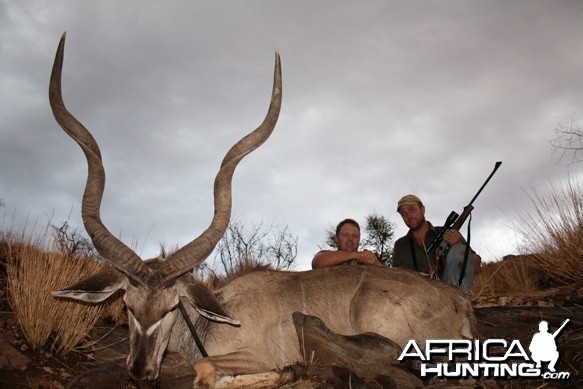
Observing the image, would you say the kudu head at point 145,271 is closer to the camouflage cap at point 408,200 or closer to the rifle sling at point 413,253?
the camouflage cap at point 408,200

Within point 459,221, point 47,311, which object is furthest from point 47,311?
point 459,221

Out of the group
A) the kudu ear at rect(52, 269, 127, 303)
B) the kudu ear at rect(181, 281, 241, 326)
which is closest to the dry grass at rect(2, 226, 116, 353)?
the kudu ear at rect(52, 269, 127, 303)

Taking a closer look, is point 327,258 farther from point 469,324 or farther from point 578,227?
point 578,227

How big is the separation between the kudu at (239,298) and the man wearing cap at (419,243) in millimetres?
2458

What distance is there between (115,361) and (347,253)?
9.42ft

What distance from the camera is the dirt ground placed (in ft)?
12.3

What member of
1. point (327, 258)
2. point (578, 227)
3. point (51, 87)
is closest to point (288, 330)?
point (327, 258)

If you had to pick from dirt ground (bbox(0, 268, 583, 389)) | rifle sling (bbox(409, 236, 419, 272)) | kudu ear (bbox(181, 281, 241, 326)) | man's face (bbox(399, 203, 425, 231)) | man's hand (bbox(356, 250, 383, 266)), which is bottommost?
dirt ground (bbox(0, 268, 583, 389))

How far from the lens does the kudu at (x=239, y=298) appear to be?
3.83m

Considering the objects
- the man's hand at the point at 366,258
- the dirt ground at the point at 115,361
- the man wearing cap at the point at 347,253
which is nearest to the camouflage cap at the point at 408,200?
the man wearing cap at the point at 347,253

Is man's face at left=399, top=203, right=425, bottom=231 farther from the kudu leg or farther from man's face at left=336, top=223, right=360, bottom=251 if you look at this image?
the kudu leg

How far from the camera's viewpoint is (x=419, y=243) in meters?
7.64

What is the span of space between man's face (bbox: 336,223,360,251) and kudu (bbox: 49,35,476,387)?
2142 millimetres

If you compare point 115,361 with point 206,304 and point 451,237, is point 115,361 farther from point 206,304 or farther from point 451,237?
point 451,237
